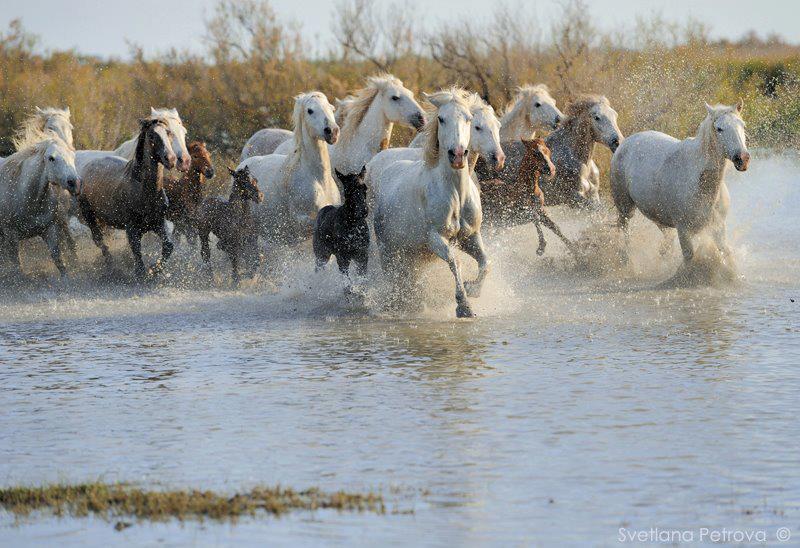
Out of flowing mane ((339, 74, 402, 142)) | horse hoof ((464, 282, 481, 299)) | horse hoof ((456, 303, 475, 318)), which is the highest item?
flowing mane ((339, 74, 402, 142))

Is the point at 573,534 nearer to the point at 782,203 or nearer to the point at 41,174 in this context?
the point at 41,174

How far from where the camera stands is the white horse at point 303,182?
485 inches

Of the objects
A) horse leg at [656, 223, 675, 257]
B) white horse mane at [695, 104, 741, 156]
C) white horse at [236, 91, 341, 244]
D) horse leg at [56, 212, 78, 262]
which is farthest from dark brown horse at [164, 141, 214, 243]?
white horse mane at [695, 104, 741, 156]

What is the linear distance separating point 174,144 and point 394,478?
7480 millimetres

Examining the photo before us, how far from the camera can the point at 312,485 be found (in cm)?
562

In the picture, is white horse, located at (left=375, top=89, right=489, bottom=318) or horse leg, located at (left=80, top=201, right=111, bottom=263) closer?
white horse, located at (left=375, top=89, right=489, bottom=318)

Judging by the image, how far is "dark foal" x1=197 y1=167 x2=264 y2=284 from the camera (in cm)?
1255

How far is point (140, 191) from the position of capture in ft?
42.5

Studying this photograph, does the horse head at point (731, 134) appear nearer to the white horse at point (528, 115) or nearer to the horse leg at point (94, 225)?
the white horse at point (528, 115)

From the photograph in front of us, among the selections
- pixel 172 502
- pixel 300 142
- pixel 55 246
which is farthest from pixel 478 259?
pixel 172 502

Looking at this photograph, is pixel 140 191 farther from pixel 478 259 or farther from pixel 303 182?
pixel 478 259

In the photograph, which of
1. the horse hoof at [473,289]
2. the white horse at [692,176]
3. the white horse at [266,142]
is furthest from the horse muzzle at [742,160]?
the white horse at [266,142]

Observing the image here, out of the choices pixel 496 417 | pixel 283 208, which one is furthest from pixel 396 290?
pixel 496 417

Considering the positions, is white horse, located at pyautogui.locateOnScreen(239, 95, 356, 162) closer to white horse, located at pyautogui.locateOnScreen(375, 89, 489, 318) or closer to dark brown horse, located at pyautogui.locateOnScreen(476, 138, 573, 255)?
dark brown horse, located at pyautogui.locateOnScreen(476, 138, 573, 255)
